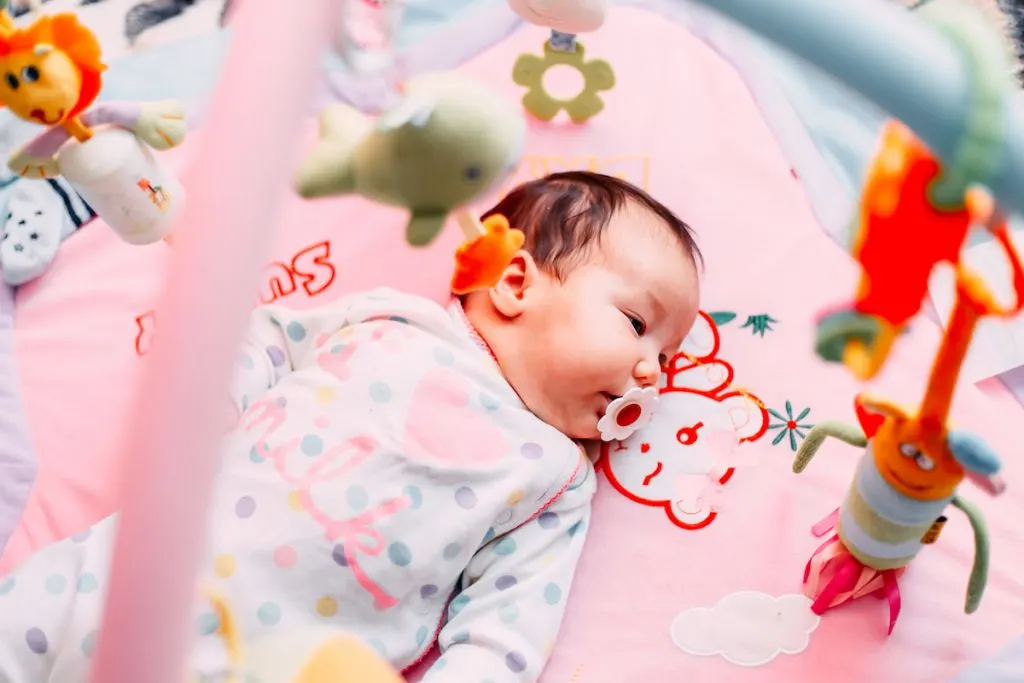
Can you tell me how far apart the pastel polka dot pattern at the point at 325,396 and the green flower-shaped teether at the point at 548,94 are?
1.48 feet

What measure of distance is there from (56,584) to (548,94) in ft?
2.33

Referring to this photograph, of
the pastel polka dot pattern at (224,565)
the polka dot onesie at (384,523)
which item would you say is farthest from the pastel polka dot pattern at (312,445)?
the pastel polka dot pattern at (224,565)

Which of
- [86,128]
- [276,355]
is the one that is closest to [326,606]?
[276,355]

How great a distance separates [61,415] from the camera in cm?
95

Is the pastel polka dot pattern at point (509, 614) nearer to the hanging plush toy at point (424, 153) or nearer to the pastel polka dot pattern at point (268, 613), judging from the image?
the pastel polka dot pattern at point (268, 613)

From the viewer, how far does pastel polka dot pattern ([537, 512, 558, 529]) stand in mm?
876

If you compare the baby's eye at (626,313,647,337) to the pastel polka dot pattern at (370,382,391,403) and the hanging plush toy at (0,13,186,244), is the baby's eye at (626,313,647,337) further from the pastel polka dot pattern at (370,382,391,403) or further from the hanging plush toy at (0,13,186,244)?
the hanging plush toy at (0,13,186,244)

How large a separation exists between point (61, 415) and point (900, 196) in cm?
78

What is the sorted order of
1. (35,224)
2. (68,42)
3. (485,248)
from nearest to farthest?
(485,248), (68,42), (35,224)

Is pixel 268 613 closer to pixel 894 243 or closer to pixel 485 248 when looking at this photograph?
pixel 485 248

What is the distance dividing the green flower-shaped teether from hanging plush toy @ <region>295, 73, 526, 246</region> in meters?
0.64

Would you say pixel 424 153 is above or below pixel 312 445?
above

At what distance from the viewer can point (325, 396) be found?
34.0 inches

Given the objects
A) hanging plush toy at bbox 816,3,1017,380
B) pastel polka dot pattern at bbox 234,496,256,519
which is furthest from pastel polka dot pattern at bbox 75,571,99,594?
hanging plush toy at bbox 816,3,1017,380
